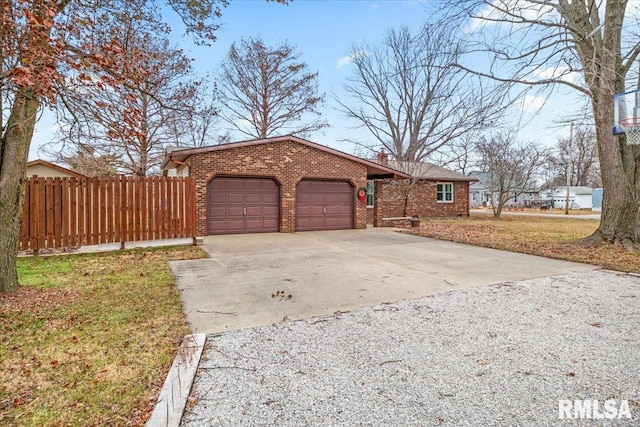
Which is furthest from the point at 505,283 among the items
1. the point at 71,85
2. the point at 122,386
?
the point at 71,85

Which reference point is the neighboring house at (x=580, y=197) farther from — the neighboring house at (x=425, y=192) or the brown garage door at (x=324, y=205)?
the brown garage door at (x=324, y=205)

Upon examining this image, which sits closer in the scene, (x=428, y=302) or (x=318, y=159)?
(x=428, y=302)

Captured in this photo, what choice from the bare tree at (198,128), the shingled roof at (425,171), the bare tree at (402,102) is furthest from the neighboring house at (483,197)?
the bare tree at (198,128)

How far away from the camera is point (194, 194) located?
10086 millimetres

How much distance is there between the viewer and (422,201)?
2245 cm

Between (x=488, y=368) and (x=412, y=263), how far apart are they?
4.47 m

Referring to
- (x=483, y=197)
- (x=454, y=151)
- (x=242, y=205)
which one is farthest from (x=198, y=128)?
(x=483, y=197)

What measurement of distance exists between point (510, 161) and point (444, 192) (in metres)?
4.28

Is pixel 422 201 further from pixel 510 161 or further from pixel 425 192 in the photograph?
pixel 510 161

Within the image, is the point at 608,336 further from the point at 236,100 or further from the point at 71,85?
the point at 236,100

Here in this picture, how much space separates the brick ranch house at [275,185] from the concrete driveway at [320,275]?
216cm

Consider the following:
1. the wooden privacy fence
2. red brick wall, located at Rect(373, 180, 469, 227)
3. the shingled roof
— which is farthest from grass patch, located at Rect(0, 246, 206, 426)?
the shingled roof

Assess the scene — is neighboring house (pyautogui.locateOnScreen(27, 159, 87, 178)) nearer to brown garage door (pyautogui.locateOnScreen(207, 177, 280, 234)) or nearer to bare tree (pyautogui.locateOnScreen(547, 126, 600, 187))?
brown garage door (pyautogui.locateOnScreen(207, 177, 280, 234))

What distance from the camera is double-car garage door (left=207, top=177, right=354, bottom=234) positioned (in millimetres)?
12000
